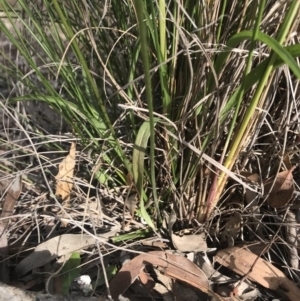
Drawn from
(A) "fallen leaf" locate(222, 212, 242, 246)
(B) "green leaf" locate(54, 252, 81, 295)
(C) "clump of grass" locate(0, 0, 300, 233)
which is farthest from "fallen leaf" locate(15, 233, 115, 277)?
(A) "fallen leaf" locate(222, 212, 242, 246)

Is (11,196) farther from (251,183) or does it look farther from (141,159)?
(251,183)

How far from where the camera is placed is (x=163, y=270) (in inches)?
37.7

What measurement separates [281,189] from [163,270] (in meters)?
0.27

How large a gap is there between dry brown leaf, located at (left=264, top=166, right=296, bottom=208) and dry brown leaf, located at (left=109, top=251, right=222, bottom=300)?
0.20 m

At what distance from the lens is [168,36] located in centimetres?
91

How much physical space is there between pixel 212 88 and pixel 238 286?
39 centimetres

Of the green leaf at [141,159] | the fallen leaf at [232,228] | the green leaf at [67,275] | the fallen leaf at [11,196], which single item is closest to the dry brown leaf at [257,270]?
the fallen leaf at [232,228]

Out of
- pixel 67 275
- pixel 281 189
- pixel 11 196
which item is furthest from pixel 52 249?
pixel 281 189

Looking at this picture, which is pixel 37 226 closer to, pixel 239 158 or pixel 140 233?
pixel 140 233

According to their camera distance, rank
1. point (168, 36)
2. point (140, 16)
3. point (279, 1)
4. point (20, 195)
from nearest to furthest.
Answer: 1. point (140, 16)
2. point (279, 1)
3. point (168, 36)
4. point (20, 195)

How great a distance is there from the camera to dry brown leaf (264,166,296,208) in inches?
36.2

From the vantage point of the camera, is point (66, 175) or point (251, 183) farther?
point (66, 175)

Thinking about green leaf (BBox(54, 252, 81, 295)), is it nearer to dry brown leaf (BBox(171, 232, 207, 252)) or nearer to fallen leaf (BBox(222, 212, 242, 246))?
dry brown leaf (BBox(171, 232, 207, 252))

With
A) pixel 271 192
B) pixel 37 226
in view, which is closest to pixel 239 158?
pixel 271 192
